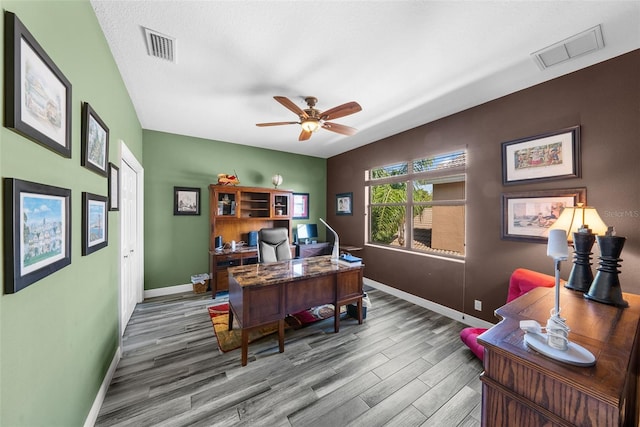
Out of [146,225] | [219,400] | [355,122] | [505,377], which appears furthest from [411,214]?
[146,225]

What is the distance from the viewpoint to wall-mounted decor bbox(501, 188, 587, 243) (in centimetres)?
215

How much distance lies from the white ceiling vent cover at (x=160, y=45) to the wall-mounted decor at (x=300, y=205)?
3.36 meters

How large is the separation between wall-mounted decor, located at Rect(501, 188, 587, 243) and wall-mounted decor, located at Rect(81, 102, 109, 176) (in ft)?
11.6

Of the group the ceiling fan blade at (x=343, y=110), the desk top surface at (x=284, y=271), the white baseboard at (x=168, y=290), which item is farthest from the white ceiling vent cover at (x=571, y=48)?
the white baseboard at (x=168, y=290)

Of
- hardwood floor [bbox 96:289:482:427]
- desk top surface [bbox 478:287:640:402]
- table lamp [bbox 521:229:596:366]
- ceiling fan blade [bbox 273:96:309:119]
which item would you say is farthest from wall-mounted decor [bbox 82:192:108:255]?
table lamp [bbox 521:229:596:366]

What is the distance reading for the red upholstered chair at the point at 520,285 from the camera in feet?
6.82

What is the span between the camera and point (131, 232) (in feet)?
10.3

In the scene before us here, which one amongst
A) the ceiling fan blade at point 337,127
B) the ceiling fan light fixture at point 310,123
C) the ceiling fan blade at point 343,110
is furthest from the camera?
the ceiling fan blade at point 337,127

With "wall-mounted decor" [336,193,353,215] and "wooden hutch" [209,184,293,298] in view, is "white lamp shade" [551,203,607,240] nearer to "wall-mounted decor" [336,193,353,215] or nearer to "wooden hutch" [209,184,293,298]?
"wall-mounted decor" [336,193,353,215]

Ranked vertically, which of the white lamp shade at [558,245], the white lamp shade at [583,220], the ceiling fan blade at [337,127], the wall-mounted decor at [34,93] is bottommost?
the white lamp shade at [558,245]

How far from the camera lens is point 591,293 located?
1502 mm

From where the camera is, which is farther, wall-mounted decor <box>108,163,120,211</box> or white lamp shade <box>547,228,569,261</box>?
wall-mounted decor <box>108,163,120,211</box>

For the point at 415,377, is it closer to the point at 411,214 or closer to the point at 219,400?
the point at 219,400

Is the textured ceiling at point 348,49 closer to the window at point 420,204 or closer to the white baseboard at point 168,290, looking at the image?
the window at point 420,204
